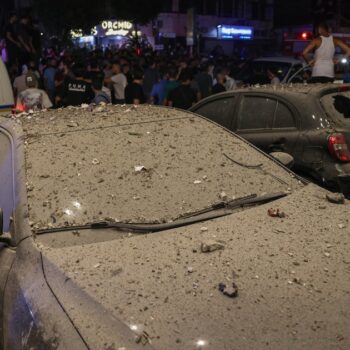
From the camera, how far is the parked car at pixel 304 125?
5.48 meters

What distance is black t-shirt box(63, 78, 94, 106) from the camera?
8758 millimetres

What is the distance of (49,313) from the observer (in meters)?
2.23

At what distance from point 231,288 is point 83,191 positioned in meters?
1.13

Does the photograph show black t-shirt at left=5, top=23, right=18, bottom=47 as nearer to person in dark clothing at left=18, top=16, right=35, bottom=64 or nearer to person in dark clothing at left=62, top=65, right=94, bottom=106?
person in dark clothing at left=18, top=16, right=35, bottom=64

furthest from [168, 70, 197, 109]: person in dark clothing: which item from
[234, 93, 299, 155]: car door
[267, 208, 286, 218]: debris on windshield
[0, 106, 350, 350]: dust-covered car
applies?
[267, 208, 286, 218]: debris on windshield

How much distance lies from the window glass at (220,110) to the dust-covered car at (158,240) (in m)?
2.48

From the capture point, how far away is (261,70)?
1297cm

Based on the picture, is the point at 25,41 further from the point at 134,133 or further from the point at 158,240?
the point at 158,240

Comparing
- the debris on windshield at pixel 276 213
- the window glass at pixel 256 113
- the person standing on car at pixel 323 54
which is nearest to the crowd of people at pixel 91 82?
the person standing on car at pixel 323 54

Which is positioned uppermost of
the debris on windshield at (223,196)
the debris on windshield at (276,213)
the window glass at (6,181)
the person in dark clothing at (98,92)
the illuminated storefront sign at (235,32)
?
the window glass at (6,181)

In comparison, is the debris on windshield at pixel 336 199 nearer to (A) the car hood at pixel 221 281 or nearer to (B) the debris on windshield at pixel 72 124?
(A) the car hood at pixel 221 281

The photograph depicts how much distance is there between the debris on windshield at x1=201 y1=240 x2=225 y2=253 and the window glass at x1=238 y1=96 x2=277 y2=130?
3.51 metres

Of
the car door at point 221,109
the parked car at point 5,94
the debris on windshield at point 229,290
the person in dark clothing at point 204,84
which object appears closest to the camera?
the debris on windshield at point 229,290

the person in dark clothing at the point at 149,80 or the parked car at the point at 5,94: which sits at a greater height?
the parked car at the point at 5,94
